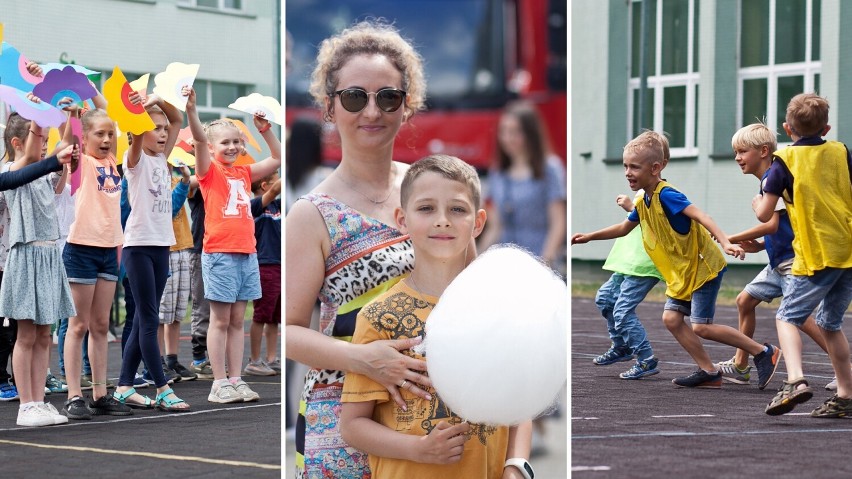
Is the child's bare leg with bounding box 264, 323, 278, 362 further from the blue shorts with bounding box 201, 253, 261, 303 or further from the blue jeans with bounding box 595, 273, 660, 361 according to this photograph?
the blue jeans with bounding box 595, 273, 660, 361

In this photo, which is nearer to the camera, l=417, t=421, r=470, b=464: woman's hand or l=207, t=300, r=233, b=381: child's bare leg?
l=417, t=421, r=470, b=464: woman's hand

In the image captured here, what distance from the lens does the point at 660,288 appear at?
17.8 metres

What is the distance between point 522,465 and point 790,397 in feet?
13.6

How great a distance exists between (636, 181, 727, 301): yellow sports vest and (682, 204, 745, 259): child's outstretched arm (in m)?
0.26

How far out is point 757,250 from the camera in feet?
24.1

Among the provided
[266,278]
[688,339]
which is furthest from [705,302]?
[266,278]

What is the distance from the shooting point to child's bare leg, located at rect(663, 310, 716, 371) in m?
7.66

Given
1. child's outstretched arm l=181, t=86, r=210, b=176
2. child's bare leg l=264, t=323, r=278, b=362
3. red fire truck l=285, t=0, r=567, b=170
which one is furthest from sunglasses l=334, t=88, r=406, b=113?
child's bare leg l=264, t=323, r=278, b=362

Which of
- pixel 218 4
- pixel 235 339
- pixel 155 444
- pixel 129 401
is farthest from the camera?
pixel 218 4

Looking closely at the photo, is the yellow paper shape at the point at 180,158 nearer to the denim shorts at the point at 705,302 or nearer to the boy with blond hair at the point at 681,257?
the boy with blond hair at the point at 681,257

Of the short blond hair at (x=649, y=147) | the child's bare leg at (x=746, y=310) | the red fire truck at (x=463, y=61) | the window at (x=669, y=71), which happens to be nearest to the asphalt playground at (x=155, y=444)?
the short blond hair at (x=649, y=147)

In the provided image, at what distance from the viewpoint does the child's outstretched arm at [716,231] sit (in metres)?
6.30

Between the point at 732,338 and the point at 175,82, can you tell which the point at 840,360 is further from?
the point at 175,82

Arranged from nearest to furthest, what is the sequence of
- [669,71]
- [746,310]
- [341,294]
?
1. [341,294]
2. [746,310]
3. [669,71]
